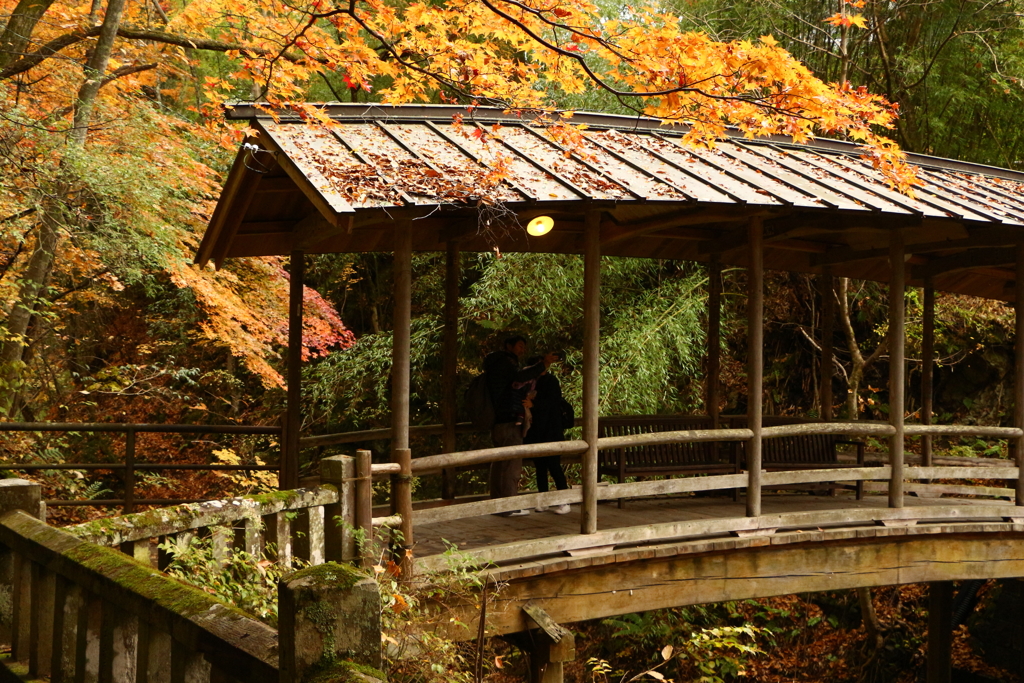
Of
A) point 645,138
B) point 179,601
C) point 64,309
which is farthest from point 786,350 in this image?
point 179,601

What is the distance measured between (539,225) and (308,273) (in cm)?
1118

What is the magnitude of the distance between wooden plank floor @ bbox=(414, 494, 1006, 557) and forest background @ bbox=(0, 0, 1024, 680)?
3069 mm

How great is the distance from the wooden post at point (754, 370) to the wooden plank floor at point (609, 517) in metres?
0.64

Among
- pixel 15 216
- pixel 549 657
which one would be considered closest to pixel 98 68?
pixel 15 216

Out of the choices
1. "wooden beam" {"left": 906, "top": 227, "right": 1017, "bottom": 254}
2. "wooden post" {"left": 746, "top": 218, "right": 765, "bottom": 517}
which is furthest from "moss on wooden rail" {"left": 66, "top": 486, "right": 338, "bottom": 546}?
"wooden beam" {"left": 906, "top": 227, "right": 1017, "bottom": 254}

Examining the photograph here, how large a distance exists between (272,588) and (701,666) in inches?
306

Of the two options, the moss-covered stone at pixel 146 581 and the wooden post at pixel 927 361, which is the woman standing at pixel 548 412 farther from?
the moss-covered stone at pixel 146 581

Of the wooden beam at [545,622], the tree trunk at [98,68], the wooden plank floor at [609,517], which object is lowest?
the wooden beam at [545,622]

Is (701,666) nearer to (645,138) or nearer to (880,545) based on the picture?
(880,545)

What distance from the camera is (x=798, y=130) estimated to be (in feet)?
24.3

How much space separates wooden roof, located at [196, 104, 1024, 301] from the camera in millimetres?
5973

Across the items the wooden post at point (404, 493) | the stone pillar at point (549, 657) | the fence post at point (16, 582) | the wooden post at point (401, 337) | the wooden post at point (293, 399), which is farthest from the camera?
the wooden post at point (293, 399)

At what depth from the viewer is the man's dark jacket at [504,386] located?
7.55 meters

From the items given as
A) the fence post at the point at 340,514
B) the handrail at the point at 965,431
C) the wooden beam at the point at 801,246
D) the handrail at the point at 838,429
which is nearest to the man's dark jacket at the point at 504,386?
the handrail at the point at 838,429
